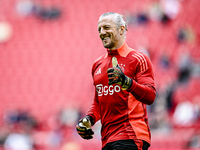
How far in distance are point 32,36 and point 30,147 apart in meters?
4.32

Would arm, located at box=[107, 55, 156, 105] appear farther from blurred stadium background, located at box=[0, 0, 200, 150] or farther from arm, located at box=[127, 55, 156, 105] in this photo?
blurred stadium background, located at box=[0, 0, 200, 150]

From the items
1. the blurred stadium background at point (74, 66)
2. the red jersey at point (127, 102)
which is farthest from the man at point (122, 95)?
the blurred stadium background at point (74, 66)

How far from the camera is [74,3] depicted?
11250 mm

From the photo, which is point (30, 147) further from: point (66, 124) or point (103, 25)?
point (103, 25)

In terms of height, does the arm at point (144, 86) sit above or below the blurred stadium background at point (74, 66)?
below

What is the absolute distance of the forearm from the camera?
2.34m

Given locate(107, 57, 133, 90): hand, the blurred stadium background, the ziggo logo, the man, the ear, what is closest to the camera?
locate(107, 57, 133, 90): hand

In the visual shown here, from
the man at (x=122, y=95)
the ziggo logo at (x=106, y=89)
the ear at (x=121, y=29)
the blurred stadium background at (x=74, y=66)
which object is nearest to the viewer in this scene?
the man at (x=122, y=95)

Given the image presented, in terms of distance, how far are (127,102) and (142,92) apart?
24 cm

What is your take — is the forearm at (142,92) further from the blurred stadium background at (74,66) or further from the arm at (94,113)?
the blurred stadium background at (74,66)

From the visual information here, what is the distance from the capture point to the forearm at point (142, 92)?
234cm

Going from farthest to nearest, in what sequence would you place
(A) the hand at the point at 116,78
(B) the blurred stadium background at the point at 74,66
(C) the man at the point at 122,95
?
(B) the blurred stadium background at the point at 74,66
(C) the man at the point at 122,95
(A) the hand at the point at 116,78

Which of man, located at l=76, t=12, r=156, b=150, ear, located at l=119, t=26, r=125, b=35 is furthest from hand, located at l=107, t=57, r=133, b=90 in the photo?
ear, located at l=119, t=26, r=125, b=35

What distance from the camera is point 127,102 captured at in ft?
8.40
